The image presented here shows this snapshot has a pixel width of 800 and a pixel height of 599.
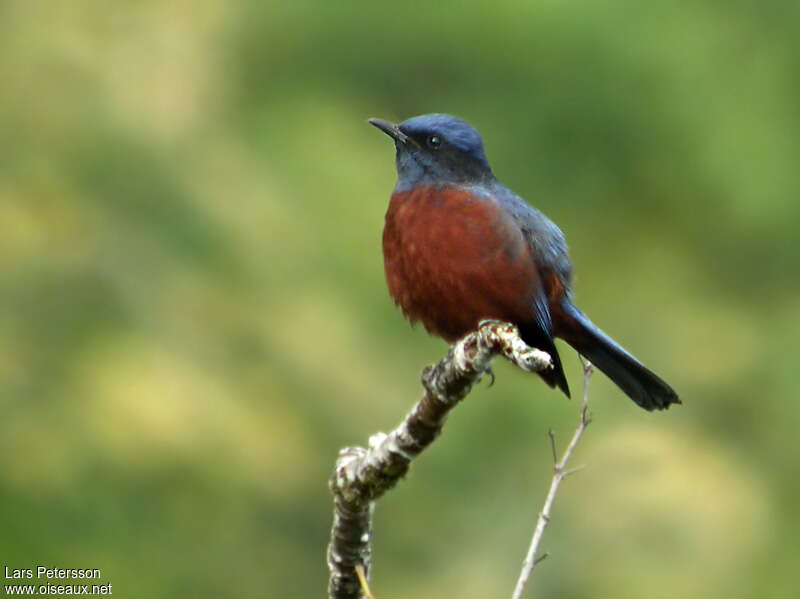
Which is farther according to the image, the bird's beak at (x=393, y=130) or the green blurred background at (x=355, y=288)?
the green blurred background at (x=355, y=288)

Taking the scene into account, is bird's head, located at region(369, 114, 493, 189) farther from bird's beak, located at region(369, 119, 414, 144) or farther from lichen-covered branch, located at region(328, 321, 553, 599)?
lichen-covered branch, located at region(328, 321, 553, 599)

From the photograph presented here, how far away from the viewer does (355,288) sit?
883 cm

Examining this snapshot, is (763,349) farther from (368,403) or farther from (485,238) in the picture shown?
(485,238)

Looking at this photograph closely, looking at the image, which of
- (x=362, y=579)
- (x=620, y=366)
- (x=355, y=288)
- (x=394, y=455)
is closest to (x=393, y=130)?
(x=620, y=366)

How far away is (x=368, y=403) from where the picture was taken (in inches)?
328

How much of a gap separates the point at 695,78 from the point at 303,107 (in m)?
2.90

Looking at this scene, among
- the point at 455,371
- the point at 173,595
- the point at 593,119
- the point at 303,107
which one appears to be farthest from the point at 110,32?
the point at 455,371

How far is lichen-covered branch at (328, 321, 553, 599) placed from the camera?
4.32 meters

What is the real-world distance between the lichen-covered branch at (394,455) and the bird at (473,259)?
1126 millimetres

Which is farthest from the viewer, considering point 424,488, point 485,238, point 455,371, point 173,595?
point 424,488

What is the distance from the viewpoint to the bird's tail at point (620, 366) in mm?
5871

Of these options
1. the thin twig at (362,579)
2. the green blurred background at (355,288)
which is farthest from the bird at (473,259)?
the green blurred background at (355,288)

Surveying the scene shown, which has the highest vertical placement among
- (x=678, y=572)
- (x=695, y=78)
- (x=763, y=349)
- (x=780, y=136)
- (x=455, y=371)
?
(x=695, y=78)

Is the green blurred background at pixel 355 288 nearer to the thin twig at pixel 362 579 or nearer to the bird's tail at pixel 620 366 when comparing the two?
the bird's tail at pixel 620 366
